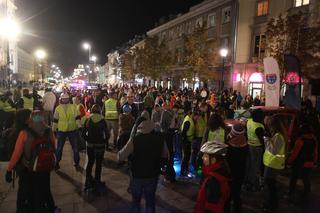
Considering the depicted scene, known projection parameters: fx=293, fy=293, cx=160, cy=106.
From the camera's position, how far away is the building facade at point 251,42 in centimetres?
2544

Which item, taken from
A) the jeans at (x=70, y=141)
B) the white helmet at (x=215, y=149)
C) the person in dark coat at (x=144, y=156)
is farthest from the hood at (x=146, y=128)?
the jeans at (x=70, y=141)

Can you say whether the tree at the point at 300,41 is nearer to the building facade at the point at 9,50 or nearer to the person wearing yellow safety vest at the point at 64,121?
the person wearing yellow safety vest at the point at 64,121

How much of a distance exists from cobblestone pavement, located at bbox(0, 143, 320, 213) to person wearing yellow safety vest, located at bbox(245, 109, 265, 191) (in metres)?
0.33

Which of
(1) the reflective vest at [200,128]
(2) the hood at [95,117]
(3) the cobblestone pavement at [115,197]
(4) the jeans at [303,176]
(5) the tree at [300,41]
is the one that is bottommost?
(3) the cobblestone pavement at [115,197]

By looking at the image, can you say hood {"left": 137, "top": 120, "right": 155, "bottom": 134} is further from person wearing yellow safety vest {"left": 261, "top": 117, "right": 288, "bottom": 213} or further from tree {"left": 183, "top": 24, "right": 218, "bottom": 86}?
tree {"left": 183, "top": 24, "right": 218, "bottom": 86}

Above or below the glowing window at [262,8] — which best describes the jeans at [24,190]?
below

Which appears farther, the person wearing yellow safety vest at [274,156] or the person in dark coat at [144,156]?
the person wearing yellow safety vest at [274,156]

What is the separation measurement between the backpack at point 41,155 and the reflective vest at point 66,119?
3.19m

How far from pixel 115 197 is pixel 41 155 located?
7.54 feet

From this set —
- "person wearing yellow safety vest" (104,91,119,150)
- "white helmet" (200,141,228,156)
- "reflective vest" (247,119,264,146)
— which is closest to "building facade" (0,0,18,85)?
"person wearing yellow safety vest" (104,91,119,150)

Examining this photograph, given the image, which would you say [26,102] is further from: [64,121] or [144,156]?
[144,156]

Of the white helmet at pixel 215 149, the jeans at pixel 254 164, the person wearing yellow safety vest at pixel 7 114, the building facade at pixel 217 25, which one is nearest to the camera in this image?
the white helmet at pixel 215 149

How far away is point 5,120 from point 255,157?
27.0 ft

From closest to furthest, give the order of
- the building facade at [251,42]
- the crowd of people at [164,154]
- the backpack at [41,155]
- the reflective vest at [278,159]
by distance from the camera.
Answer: the crowd of people at [164,154]
the backpack at [41,155]
the reflective vest at [278,159]
the building facade at [251,42]
